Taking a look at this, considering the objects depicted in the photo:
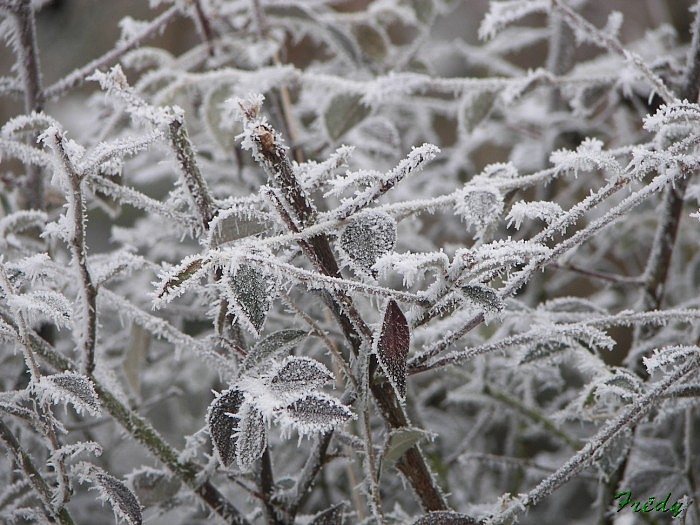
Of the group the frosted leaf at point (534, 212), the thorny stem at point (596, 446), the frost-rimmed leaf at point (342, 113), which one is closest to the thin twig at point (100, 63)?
the frost-rimmed leaf at point (342, 113)

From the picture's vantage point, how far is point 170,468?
599 millimetres

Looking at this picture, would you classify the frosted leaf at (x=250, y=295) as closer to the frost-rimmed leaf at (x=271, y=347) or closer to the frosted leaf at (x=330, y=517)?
the frost-rimmed leaf at (x=271, y=347)

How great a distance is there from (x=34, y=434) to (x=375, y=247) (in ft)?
1.49

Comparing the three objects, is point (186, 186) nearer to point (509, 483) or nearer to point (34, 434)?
point (34, 434)

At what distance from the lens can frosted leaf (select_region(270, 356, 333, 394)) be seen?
49 centimetres

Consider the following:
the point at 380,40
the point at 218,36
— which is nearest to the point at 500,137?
the point at 380,40

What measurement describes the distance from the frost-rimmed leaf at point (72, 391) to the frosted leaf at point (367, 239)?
22 centimetres

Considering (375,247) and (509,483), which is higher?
(375,247)

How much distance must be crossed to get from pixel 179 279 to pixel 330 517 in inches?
10.9

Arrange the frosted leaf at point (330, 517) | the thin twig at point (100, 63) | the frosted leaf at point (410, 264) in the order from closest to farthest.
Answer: the frosted leaf at point (410, 264) < the frosted leaf at point (330, 517) < the thin twig at point (100, 63)

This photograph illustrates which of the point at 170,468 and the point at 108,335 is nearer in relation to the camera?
the point at 170,468

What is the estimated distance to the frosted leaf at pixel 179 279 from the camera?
18.0 inches

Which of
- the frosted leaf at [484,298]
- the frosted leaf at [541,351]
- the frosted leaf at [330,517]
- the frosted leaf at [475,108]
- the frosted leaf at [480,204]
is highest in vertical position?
the frosted leaf at [475,108]

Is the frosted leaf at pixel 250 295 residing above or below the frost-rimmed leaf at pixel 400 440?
above
